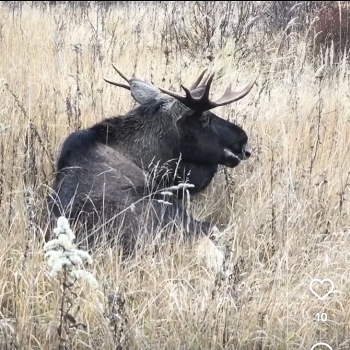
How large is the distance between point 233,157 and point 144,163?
2.25 ft

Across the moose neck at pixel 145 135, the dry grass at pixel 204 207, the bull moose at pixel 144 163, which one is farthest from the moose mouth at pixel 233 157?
the moose neck at pixel 145 135

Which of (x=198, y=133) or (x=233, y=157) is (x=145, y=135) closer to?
(x=198, y=133)

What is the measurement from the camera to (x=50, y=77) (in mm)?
7137

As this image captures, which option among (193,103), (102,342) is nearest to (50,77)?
(193,103)

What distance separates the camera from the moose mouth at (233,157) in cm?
585

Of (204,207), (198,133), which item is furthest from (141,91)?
(204,207)

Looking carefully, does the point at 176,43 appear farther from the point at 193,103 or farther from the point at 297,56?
the point at 193,103

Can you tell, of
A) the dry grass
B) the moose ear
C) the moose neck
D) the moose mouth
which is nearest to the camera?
the dry grass

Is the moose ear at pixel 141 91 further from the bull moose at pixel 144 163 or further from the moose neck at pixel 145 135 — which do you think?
the moose neck at pixel 145 135

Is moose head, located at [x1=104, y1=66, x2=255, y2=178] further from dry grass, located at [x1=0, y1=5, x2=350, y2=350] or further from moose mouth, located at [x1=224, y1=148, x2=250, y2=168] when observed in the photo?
dry grass, located at [x1=0, y1=5, x2=350, y2=350]

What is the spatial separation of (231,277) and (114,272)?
671mm

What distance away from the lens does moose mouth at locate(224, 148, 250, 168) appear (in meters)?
5.85

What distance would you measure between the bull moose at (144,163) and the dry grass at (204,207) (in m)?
0.22

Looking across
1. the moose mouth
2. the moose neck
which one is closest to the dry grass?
the moose mouth
